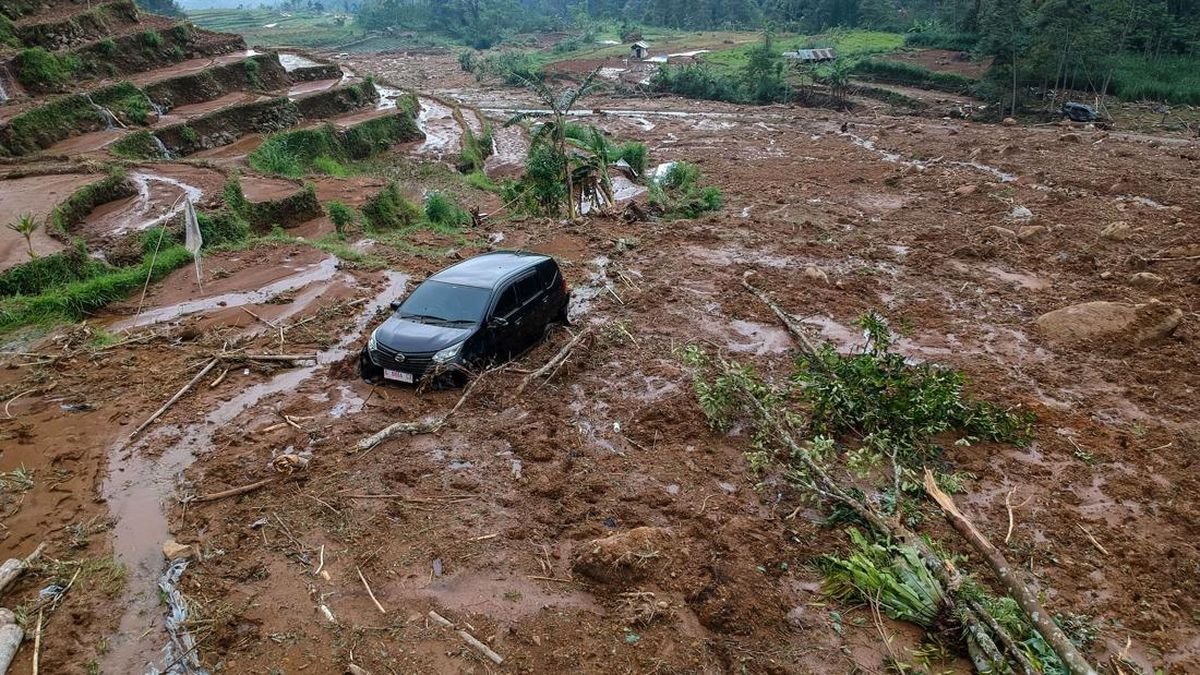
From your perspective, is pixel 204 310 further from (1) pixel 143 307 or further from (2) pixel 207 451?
(2) pixel 207 451

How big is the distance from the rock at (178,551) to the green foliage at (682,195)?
16397 mm

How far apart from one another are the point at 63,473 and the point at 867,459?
881cm

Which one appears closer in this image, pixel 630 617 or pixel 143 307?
pixel 630 617

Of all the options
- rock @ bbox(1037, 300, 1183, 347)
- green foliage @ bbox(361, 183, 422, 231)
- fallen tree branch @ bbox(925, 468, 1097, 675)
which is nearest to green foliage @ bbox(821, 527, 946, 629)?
fallen tree branch @ bbox(925, 468, 1097, 675)

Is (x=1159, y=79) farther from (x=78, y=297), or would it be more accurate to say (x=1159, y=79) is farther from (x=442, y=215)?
(x=78, y=297)

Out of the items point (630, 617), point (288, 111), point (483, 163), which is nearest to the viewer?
point (630, 617)

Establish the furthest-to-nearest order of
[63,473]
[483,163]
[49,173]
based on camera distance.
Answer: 1. [483,163]
2. [49,173]
3. [63,473]

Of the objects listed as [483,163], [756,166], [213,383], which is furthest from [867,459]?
[483,163]

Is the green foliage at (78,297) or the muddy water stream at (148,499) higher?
the green foliage at (78,297)

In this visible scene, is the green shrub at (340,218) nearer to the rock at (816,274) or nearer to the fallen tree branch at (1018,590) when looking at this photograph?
the rock at (816,274)

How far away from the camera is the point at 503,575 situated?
571 centimetres

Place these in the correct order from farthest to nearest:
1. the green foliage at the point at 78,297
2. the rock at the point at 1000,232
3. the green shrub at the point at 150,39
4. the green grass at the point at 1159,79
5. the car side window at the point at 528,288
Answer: the green grass at the point at 1159,79 < the green shrub at the point at 150,39 < the rock at the point at 1000,232 < the green foliage at the point at 78,297 < the car side window at the point at 528,288

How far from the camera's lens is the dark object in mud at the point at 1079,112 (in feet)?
111

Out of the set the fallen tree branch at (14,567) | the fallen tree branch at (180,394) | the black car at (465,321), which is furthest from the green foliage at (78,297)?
the fallen tree branch at (14,567)
